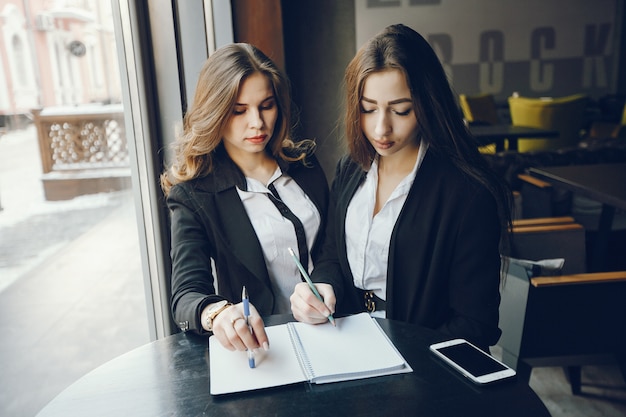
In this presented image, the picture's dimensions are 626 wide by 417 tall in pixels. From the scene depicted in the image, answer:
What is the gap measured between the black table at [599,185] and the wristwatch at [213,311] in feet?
5.20

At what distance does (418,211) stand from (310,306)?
0.37 metres

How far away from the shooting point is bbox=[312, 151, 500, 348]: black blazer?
1.22 meters

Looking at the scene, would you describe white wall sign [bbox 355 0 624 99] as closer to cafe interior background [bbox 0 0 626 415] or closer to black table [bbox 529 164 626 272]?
black table [bbox 529 164 626 272]

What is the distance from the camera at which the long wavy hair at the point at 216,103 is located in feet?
4.14

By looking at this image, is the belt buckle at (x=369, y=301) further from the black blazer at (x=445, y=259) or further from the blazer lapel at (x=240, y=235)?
the blazer lapel at (x=240, y=235)

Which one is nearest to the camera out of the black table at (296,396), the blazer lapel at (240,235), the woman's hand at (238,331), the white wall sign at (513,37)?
the black table at (296,396)

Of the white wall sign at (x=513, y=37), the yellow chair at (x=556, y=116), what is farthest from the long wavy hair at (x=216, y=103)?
the white wall sign at (x=513, y=37)

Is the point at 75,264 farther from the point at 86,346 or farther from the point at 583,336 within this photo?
the point at 583,336

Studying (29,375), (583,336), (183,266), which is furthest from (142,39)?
(583,336)

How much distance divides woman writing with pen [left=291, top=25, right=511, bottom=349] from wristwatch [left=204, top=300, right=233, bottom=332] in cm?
16

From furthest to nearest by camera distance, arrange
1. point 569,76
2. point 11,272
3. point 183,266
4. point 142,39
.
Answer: point 569,76, point 142,39, point 11,272, point 183,266

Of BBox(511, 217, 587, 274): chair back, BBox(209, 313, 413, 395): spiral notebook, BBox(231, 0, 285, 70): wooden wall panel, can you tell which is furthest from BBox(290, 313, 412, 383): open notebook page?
BBox(231, 0, 285, 70): wooden wall panel

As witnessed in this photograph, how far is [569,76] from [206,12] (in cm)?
728

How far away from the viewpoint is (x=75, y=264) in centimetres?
180
